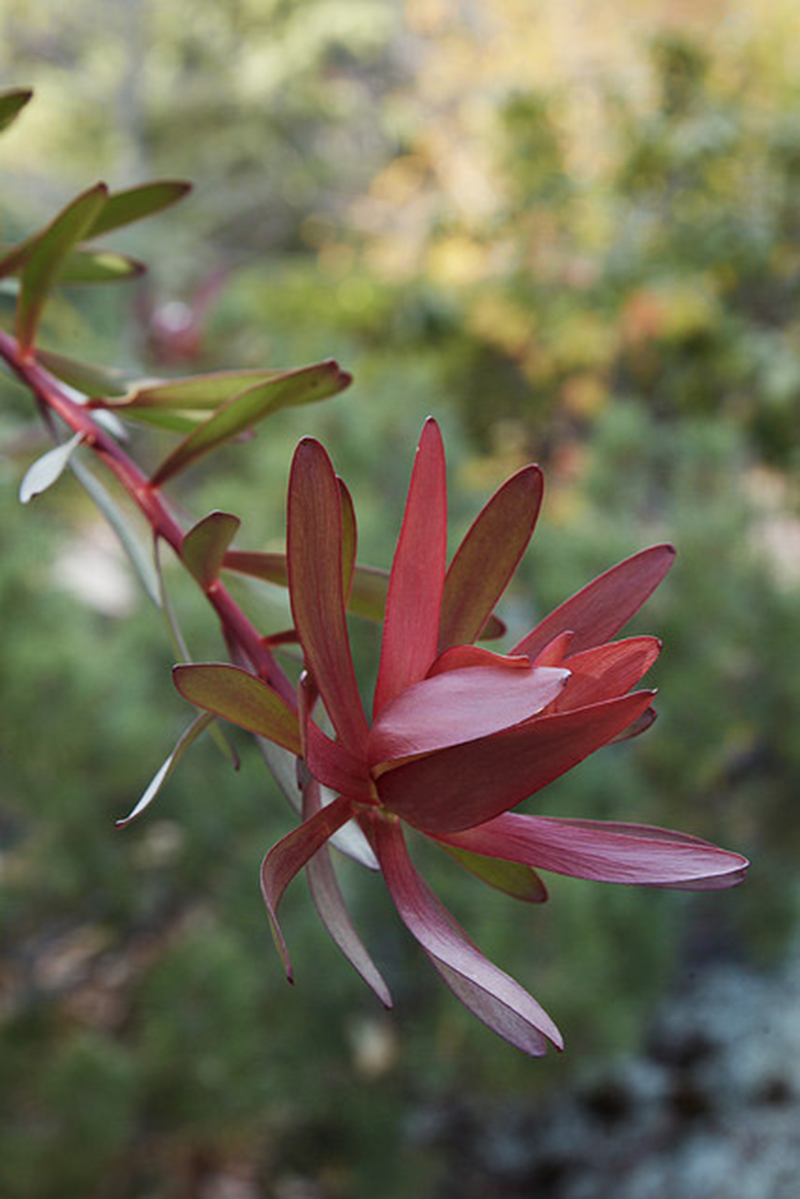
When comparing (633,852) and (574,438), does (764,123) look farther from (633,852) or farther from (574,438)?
(633,852)

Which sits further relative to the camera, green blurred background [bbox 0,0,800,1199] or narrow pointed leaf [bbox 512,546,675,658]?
green blurred background [bbox 0,0,800,1199]

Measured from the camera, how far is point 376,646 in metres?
1.05

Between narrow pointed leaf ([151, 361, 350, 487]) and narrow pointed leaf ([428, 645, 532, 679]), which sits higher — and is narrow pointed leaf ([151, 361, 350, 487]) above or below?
above

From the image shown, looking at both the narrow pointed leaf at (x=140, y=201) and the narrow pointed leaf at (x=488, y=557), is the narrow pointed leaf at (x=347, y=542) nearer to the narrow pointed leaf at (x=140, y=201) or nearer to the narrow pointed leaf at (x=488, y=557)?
the narrow pointed leaf at (x=488, y=557)

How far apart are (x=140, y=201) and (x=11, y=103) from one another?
6cm

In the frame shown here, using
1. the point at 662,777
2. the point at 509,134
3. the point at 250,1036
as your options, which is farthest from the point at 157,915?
the point at 509,134

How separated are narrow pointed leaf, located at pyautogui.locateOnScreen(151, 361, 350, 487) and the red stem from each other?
13 millimetres

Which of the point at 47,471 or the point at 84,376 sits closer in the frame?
the point at 47,471

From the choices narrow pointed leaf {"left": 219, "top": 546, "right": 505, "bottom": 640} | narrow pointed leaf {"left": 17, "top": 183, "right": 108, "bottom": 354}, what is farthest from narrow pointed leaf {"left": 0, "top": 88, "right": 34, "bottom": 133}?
narrow pointed leaf {"left": 219, "top": 546, "right": 505, "bottom": 640}

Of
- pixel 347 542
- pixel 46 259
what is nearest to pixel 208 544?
pixel 347 542

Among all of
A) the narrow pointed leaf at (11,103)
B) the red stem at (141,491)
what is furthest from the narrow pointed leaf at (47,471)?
the narrow pointed leaf at (11,103)

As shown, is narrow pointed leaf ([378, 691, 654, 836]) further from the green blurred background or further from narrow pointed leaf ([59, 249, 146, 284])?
narrow pointed leaf ([59, 249, 146, 284])

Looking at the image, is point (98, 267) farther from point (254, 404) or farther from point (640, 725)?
point (640, 725)

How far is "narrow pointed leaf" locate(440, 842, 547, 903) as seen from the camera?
0.79 ft
